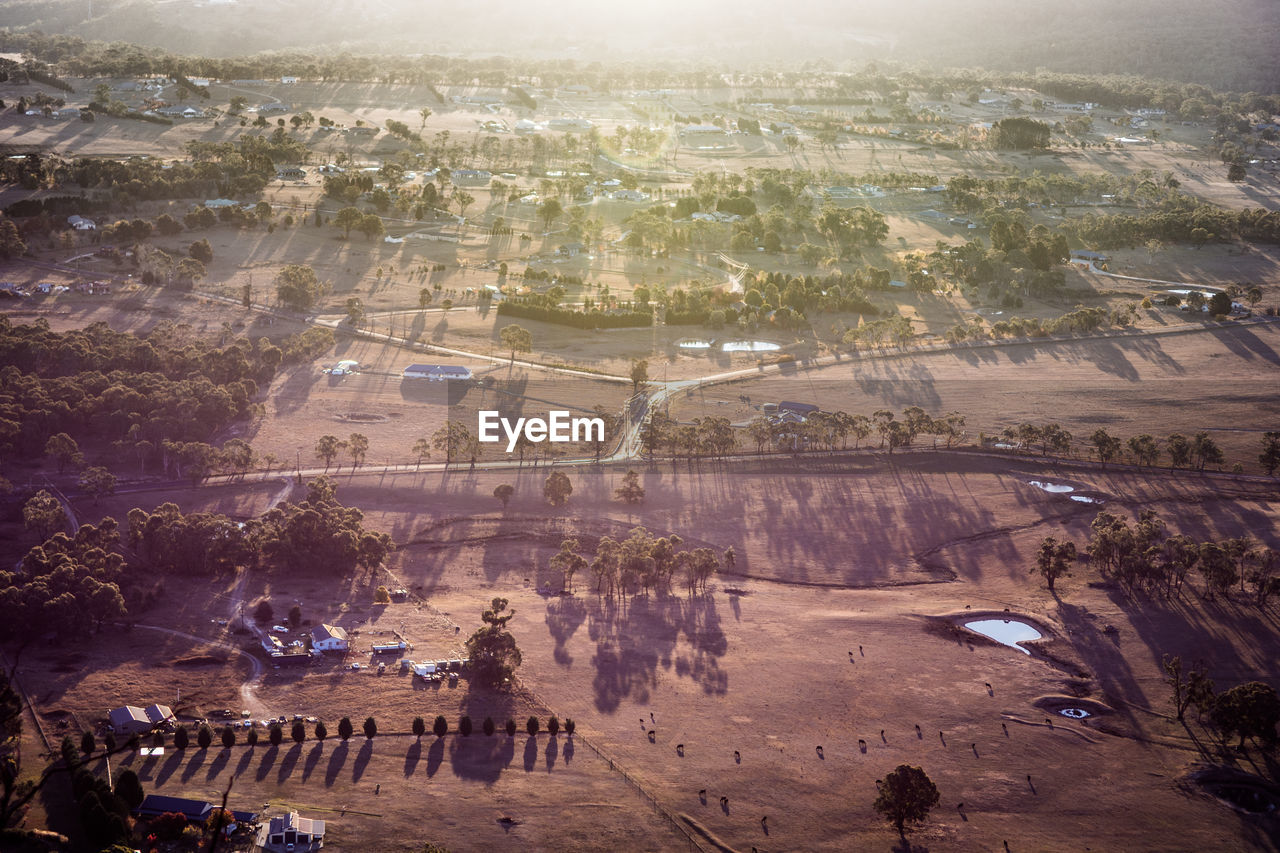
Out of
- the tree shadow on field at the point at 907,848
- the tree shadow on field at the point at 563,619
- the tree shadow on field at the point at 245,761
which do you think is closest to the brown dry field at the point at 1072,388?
the tree shadow on field at the point at 563,619

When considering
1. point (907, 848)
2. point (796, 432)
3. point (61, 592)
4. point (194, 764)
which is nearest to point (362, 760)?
point (194, 764)

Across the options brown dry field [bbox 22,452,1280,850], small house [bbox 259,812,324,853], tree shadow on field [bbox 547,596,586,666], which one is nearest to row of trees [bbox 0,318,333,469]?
brown dry field [bbox 22,452,1280,850]

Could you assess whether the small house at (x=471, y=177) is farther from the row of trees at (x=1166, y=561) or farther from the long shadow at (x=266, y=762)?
the long shadow at (x=266, y=762)

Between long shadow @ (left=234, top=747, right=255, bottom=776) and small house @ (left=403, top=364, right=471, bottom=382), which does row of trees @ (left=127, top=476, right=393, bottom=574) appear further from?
small house @ (left=403, top=364, right=471, bottom=382)

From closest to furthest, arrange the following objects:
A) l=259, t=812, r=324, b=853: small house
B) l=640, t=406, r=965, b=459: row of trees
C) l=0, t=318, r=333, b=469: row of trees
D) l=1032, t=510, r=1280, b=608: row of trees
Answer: l=259, t=812, r=324, b=853: small house
l=1032, t=510, r=1280, b=608: row of trees
l=0, t=318, r=333, b=469: row of trees
l=640, t=406, r=965, b=459: row of trees

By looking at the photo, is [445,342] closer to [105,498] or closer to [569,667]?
[105,498]
